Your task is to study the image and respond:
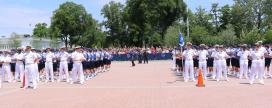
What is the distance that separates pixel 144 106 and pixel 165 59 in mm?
45910

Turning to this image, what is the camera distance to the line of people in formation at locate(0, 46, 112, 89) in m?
20.3

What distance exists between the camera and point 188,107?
43.6 ft

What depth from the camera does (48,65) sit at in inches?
955

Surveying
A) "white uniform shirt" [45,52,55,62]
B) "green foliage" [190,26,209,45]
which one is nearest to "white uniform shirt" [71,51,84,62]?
"white uniform shirt" [45,52,55,62]

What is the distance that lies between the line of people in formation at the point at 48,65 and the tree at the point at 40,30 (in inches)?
3805

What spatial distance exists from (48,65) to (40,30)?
104573mm

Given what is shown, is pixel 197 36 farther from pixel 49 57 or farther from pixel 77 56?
pixel 77 56

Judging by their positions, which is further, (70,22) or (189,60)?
(70,22)

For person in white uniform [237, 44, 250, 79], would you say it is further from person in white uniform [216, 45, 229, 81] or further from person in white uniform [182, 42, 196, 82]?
person in white uniform [182, 42, 196, 82]

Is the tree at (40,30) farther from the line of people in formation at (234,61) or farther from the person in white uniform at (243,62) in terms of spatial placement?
the person in white uniform at (243,62)

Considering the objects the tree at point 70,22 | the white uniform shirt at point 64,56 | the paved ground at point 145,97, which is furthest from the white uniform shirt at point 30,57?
the tree at point 70,22

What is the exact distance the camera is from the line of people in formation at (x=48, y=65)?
20322mm

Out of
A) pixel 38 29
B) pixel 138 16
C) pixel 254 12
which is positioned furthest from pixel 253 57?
pixel 38 29

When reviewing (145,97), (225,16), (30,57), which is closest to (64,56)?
(30,57)
